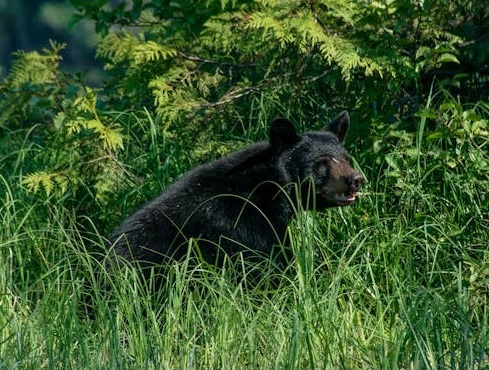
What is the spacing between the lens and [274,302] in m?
5.50

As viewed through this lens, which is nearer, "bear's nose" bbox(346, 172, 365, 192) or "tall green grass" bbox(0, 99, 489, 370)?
"tall green grass" bbox(0, 99, 489, 370)

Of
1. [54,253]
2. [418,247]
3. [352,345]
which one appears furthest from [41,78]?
[352,345]

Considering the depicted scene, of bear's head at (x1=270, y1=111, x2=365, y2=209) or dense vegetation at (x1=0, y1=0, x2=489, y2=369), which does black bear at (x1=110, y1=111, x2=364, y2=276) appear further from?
dense vegetation at (x1=0, y1=0, x2=489, y2=369)

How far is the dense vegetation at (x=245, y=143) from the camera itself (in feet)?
16.5

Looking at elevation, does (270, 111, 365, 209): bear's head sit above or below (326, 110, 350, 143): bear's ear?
below

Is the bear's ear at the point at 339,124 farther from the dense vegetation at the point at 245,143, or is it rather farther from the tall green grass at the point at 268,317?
the tall green grass at the point at 268,317

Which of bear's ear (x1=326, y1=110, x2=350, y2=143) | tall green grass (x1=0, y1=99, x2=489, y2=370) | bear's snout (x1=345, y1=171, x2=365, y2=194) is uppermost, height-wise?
bear's ear (x1=326, y1=110, x2=350, y2=143)

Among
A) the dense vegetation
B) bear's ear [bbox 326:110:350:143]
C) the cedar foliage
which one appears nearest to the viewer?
the dense vegetation

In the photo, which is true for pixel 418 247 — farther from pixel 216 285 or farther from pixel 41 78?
pixel 41 78

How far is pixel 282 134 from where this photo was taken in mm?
6582

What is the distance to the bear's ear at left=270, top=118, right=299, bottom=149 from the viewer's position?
650cm

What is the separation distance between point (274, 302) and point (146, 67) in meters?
2.63

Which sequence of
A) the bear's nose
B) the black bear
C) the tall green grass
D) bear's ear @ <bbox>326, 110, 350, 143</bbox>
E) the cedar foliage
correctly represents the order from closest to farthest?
the tall green grass → the black bear → the bear's nose → bear's ear @ <bbox>326, 110, 350, 143</bbox> → the cedar foliage

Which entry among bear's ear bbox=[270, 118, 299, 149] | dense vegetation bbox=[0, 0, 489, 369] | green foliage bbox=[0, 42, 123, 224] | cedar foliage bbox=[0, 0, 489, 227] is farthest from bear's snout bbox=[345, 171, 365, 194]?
green foliage bbox=[0, 42, 123, 224]
